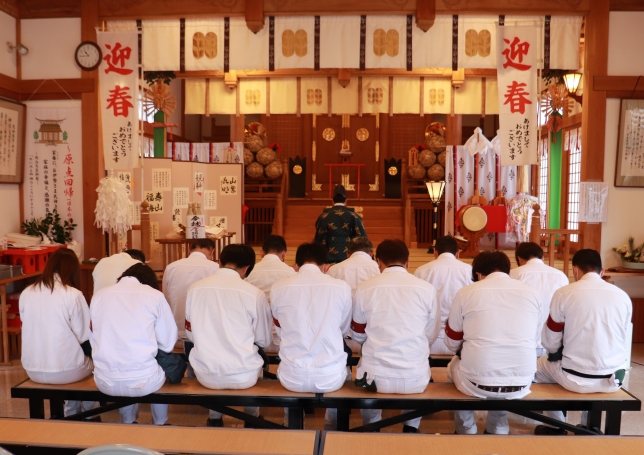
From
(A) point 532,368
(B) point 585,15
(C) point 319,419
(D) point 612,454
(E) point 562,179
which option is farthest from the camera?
(E) point 562,179

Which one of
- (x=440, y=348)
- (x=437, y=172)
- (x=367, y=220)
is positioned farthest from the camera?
(x=437, y=172)

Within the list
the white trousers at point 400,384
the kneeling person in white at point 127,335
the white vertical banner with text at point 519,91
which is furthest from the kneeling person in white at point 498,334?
the white vertical banner with text at point 519,91

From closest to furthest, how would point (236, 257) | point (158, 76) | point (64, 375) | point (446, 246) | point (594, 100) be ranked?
point (64, 375), point (236, 257), point (446, 246), point (594, 100), point (158, 76)

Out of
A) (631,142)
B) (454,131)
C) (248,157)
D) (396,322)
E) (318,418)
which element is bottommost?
(318,418)

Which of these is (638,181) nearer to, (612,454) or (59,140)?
(612,454)

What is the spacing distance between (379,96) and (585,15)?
14.4 ft

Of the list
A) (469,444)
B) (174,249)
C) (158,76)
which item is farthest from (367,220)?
(469,444)

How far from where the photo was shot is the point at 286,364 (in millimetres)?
3871

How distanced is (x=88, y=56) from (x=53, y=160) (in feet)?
4.71

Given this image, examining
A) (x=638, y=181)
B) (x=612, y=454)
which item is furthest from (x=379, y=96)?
(x=612, y=454)

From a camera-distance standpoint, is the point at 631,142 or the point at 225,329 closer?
the point at 225,329

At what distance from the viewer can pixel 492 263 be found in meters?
3.94

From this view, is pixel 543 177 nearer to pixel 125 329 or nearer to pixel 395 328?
pixel 395 328

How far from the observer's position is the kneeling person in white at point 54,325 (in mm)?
3996
